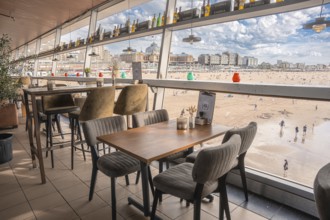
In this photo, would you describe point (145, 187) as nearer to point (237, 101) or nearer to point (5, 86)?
point (237, 101)

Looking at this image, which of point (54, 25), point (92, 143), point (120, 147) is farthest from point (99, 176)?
point (54, 25)

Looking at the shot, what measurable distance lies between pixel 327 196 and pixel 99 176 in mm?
2560

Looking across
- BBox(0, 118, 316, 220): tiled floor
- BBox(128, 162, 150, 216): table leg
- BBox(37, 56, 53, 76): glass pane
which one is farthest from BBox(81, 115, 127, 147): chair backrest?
BBox(37, 56, 53, 76): glass pane

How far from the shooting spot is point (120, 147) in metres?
1.56

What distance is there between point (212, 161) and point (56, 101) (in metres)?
3.06

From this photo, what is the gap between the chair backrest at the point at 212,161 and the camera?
1.21 meters

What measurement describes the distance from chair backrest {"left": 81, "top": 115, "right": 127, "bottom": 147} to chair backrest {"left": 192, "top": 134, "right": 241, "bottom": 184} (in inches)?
41.7

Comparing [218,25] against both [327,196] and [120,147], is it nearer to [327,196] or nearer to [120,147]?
[120,147]

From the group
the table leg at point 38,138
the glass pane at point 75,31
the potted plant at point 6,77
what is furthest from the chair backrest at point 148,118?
the glass pane at point 75,31

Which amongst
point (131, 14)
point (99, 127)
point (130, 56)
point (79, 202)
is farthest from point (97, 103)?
point (131, 14)

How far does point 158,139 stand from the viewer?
172 centimetres

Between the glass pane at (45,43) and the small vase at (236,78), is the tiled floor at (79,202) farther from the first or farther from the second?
the glass pane at (45,43)

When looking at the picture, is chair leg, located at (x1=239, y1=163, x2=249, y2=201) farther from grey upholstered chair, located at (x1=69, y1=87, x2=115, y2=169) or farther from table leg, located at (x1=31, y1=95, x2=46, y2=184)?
table leg, located at (x1=31, y1=95, x2=46, y2=184)

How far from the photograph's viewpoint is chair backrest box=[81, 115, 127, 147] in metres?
1.92
